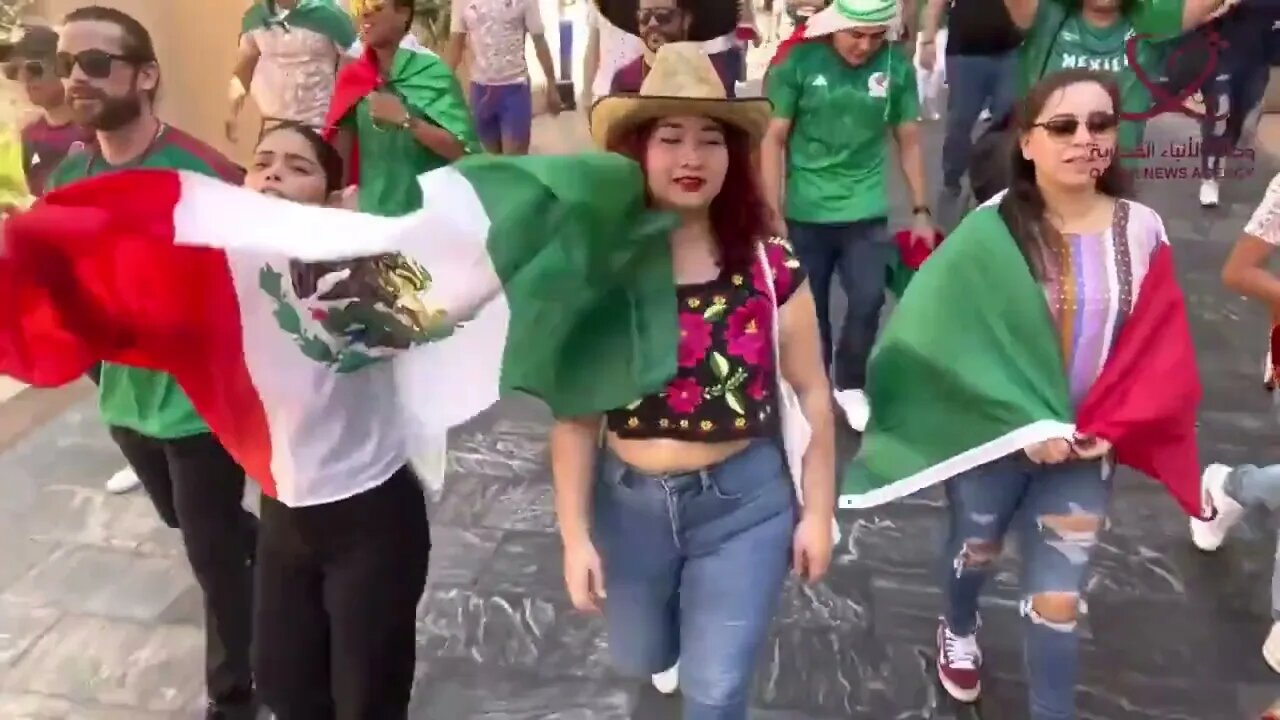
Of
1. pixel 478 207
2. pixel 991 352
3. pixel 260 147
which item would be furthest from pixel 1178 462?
pixel 260 147

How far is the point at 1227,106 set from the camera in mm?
6258

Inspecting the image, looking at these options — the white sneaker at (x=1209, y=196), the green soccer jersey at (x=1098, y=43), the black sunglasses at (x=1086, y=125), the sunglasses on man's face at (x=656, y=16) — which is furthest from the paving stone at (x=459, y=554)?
the white sneaker at (x=1209, y=196)

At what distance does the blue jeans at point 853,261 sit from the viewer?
3857 millimetres

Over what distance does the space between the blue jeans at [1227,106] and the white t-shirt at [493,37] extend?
139 inches

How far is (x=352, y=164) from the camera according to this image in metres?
2.83

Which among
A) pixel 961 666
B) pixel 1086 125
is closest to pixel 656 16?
pixel 1086 125

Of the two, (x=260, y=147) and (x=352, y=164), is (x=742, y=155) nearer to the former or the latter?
(x=260, y=147)

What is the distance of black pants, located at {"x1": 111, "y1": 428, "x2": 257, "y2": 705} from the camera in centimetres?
245

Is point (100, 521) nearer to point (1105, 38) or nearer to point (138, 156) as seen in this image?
point (138, 156)

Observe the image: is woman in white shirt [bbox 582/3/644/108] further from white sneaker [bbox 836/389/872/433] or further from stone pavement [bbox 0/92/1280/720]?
stone pavement [bbox 0/92/1280/720]

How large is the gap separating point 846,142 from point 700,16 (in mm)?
666

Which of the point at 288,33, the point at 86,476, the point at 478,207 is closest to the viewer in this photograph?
the point at 478,207

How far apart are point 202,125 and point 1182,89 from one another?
490 cm

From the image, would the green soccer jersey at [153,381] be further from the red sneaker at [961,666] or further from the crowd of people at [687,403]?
the red sneaker at [961,666]
